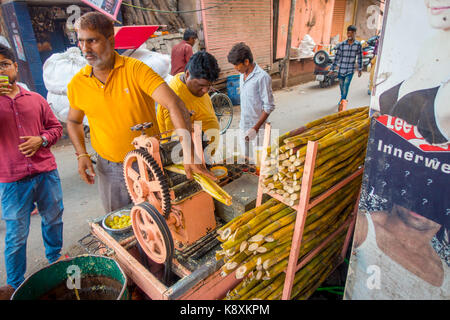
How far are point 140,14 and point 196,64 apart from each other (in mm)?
6130

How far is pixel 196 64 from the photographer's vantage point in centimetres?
270

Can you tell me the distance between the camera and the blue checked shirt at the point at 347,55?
782 centimetres

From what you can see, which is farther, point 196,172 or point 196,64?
point 196,64

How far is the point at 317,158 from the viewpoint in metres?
1.90

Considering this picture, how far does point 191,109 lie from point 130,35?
10.4 ft

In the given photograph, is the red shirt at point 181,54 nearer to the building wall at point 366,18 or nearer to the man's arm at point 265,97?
the man's arm at point 265,97

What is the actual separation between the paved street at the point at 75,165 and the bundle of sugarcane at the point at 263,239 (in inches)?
103

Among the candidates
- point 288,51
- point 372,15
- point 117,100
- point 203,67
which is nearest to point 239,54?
point 203,67

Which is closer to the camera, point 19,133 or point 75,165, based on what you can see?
point 19,133

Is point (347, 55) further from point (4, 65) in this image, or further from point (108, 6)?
point (4, 65)

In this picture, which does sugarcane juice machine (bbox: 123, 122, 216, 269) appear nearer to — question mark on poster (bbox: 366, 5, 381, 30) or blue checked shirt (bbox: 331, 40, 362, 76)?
blue checked shirt (bbox: 331, 40, 362, 76)

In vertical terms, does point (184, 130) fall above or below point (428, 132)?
below

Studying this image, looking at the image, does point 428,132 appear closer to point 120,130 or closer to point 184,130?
point 184,130
